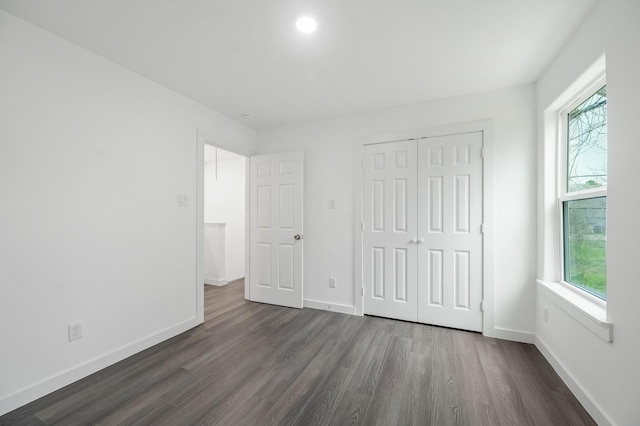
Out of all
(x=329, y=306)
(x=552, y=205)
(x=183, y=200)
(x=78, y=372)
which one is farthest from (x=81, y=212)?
(x=552, y=205)

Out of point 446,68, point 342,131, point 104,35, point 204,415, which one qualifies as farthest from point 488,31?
point 204,415

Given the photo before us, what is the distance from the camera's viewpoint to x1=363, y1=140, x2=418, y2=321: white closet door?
2.91 meters

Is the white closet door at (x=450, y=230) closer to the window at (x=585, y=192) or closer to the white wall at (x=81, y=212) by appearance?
the window at (x=585, y=192)

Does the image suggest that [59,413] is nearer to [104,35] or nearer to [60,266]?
[60,266]

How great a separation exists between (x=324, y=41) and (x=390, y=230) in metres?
2.00

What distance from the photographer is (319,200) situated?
341cm

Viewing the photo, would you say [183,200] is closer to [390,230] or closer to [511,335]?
[390,230]

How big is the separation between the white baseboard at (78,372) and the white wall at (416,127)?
1700 millimetres

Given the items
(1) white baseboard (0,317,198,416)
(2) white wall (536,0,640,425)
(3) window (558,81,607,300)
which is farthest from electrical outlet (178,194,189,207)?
(3) window (558,81,607,300)

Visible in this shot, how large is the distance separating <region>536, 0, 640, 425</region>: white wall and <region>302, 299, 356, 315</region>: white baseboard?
77.8 inches

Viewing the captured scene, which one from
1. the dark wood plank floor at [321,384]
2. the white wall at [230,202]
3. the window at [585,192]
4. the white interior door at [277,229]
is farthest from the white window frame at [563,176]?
the white wall at [230,202]

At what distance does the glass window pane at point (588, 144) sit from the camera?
1.71 meters

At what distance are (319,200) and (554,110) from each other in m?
2.44

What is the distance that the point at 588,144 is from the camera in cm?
187
